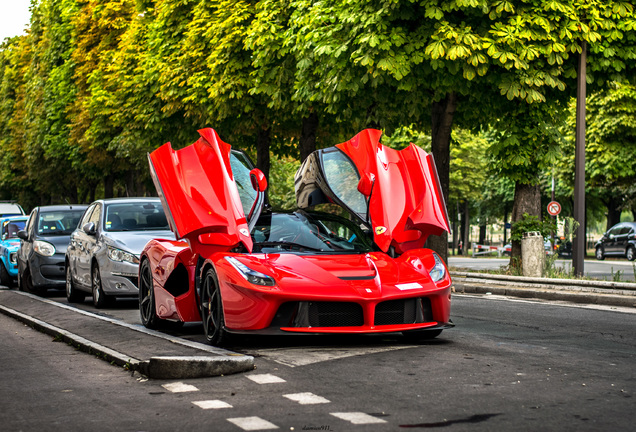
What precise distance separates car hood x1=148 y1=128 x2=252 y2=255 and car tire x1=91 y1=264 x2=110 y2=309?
18.3ft

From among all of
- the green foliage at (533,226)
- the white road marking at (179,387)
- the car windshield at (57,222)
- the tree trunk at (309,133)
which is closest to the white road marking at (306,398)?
the white road marking at (179,387)

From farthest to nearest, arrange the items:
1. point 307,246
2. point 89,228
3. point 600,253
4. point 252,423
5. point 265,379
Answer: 1. point 600,253
2. point 89,228
3. point 307,246
4. point 265,379
5. point 252,423

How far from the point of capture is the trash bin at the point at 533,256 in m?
19.3

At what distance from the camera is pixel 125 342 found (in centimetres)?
900

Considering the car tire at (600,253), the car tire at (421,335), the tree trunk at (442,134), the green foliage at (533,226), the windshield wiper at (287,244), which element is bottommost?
the car tire at (421,335)

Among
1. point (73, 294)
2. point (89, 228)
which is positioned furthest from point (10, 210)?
point (89, 228)

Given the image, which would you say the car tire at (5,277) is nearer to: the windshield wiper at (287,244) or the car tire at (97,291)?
the car tire at (97,291)

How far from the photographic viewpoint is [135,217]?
1552cm

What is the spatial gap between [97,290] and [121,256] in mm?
878

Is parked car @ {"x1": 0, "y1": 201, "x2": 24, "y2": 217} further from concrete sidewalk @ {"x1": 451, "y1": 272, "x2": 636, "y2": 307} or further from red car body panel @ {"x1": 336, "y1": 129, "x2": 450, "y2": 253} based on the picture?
red car body panel @ {"x1": 336, "y1": 129, "x2": 450, "y2": 253}

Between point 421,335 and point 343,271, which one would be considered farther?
point 421,335

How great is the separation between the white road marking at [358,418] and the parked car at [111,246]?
8.97 meters

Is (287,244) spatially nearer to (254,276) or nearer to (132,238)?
Answer: (254,276)

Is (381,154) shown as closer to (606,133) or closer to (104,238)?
(104,238)
